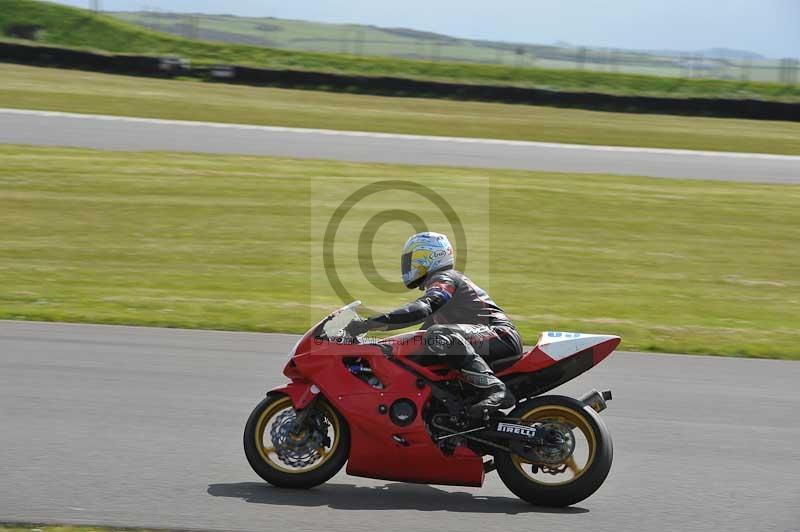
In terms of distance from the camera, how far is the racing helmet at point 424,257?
6305 mm

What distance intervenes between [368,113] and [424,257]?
25568 mm

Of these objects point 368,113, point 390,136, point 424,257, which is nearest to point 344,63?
point 368,113

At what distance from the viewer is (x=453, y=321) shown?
6.39 metres

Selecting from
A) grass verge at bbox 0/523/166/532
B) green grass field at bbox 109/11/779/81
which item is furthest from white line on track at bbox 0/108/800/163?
green grass field at bbox 109/11/779/81

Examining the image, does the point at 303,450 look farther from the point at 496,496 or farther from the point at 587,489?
the point at 587,489

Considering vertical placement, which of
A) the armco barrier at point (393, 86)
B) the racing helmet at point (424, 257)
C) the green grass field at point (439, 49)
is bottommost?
the racing helmet at point (424, 257)

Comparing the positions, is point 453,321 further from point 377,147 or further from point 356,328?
point 377,147

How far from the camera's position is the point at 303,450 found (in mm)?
6254

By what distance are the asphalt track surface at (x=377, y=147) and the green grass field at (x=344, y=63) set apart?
16.6m

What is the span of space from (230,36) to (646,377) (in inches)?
1823

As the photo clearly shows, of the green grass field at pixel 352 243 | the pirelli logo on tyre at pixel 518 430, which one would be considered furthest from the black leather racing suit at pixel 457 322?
the green grass field at pixel 352 243

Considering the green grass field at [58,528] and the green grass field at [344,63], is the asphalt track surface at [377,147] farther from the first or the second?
the green grass field at [58,528]

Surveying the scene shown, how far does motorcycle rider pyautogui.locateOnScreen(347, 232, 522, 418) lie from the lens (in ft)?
20.1

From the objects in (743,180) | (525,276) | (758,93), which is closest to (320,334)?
(525,276)
